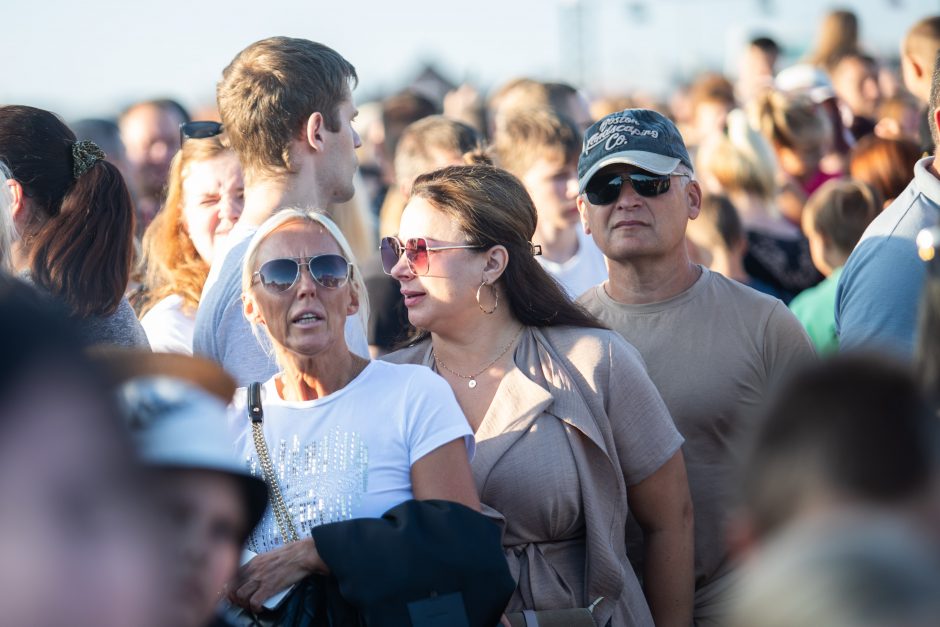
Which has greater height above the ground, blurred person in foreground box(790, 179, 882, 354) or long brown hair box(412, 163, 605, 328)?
long brown hair box(412, 163, 605, 328)

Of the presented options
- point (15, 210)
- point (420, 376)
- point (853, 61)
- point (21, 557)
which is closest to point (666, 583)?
point (420, 376)

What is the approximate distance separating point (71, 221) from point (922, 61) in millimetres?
4315

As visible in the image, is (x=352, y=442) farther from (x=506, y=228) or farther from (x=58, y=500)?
(x=58, y=500)

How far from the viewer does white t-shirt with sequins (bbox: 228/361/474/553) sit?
121 inches

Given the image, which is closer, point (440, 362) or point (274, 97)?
point (440, 362)

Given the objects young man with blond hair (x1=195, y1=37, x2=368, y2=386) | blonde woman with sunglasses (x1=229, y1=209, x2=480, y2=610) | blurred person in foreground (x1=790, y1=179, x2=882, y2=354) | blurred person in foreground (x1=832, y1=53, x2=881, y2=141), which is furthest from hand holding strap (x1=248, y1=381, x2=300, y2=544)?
blurred person in foreground (x1=832, y1=53, x2=881, y2=141)

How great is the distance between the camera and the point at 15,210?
3414 millimetres

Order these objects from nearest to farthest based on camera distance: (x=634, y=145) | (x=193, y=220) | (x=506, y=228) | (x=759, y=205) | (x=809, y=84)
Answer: (x=506, y=228)
(x=634, y=145)
(x=193, y=220)
(x=759, y=205)
(x=809, y=84)

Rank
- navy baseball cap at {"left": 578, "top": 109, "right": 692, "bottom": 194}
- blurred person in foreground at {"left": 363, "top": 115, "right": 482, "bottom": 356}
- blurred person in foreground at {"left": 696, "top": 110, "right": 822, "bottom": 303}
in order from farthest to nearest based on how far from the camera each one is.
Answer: blurred person in foreground at {"left": 696, "top": 110, "right": 822, "bottom": 303} → blurred person in foreground at {"left": 363, "top": 115, "right": 482, "bottom": 356} → navy baseball cap at {"left": 578, "top": 109, "right": 692, "bottom": 194}

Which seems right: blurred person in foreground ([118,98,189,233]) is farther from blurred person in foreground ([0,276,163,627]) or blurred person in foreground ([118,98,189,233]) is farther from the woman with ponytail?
blurred person in foreground ([0,276,163,627])

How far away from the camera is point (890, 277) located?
3.19 metres

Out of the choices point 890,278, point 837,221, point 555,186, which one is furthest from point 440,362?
point 837,221

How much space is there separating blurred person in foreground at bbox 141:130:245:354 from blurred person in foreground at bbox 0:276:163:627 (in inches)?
144

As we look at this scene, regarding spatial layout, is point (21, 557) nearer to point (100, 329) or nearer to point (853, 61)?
point (100, 329)
